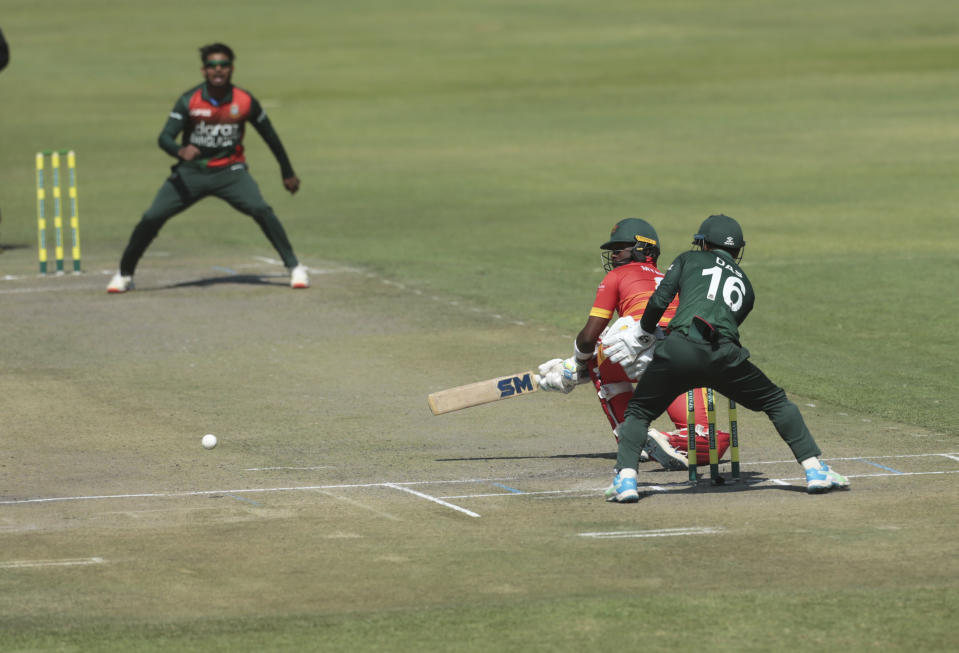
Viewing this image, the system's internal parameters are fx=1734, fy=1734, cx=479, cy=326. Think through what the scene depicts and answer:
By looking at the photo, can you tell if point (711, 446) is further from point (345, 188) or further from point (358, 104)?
point (358, 104)

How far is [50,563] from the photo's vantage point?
8773 millimetres

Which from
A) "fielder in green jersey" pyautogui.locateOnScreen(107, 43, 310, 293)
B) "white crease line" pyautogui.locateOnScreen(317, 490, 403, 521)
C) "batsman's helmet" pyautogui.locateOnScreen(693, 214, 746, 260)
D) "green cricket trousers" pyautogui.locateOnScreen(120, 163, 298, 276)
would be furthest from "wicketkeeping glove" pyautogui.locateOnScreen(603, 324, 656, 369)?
"green cricket trousers" pyautogui.locateOnScreen(120, 163, 298, 276)

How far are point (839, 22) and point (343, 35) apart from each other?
700 inches

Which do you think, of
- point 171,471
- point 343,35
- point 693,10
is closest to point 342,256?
point 171,471

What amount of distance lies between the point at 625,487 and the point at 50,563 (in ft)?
10.5

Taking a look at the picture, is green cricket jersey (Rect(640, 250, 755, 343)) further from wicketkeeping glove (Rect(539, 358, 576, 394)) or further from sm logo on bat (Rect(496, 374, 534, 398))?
sm logo on bat (Rect(496, 374, 534, 398))

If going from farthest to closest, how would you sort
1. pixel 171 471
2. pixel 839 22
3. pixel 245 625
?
pixel 839 22 < pixel 171 471 < pixel 245 625

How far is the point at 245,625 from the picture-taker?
774cm

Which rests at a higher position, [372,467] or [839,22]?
[839,22]

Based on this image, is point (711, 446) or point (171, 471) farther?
point (171, 471)

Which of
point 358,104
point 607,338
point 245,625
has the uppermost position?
point 358,104

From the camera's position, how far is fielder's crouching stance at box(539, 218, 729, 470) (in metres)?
10.8

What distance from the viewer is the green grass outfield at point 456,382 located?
8.03 m

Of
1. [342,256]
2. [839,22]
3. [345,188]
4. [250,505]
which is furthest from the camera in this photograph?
[839,22]
